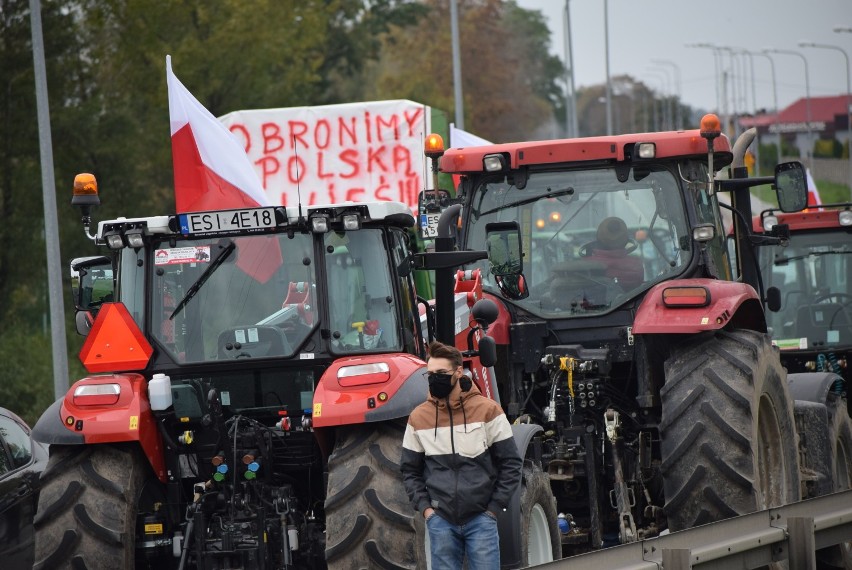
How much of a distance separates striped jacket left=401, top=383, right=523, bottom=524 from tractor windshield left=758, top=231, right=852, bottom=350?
7.49m

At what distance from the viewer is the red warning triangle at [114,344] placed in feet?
27.9

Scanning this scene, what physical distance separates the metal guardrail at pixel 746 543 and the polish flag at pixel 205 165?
3312mm

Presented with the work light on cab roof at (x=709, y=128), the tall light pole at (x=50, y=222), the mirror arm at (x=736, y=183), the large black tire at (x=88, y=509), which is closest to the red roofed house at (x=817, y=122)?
the tall light pole at (x=50, y=222)

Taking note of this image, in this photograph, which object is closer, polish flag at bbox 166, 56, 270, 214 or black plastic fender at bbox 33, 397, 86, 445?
black plastic fender at bbox 33, 397, 86, 445

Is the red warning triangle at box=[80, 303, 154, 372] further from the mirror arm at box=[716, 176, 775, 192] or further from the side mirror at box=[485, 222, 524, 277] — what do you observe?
the mirror arm at box=[716, 176, 775, 192]

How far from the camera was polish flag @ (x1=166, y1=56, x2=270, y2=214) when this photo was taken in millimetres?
9266

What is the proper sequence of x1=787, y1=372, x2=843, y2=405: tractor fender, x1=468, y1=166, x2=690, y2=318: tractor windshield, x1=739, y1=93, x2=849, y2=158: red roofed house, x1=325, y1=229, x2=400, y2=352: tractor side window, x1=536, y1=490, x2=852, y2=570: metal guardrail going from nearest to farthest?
1. x1=536, y1=490, x2=852, y2=570: metal guardrail
2. x1=325, y1=229, x2=400, y2=352: tractor side window
3. x1=468, y1=166, x2=690, y2=318: tractor windshield
4. x1=787, y1=372, x2=843, y2=405: tractor fender
5. x1=739, y1=93, x2=849, y2=158: red roofed house

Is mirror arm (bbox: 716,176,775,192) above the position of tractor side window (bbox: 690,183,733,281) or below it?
above

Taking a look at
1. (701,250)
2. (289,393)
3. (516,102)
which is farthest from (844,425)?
(516,102)

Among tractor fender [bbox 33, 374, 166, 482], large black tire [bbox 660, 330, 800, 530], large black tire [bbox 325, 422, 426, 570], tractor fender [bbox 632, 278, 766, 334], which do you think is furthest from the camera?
tractor fender [bbox 632, 278, 766, 334]

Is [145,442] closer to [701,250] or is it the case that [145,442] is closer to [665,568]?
[665,568]

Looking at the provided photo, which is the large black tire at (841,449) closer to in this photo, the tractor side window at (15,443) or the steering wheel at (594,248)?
the steering wheel at (594,248)

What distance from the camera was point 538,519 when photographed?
8828 mm

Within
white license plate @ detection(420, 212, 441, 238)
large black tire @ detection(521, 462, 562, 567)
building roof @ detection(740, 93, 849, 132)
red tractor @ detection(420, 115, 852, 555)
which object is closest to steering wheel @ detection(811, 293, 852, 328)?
red tractor @ detection(420, 115, 852, 555)
